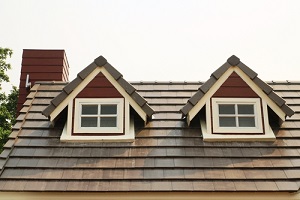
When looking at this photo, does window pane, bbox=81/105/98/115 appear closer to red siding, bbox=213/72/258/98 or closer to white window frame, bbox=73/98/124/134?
white window frame, bbox=73/98/124/134

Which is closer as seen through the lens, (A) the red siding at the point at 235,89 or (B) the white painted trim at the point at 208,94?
(B) the white painted trim at the point at 208,94

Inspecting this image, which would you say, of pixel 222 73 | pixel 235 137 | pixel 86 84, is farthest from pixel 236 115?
pixel 86 84

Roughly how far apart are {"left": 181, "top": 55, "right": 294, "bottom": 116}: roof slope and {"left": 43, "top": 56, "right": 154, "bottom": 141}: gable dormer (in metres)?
0.89

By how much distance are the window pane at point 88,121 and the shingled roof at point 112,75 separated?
0.63 m

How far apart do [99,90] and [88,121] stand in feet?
2.33

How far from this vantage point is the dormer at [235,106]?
25.2ft

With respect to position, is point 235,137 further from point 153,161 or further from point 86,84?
point 86,84

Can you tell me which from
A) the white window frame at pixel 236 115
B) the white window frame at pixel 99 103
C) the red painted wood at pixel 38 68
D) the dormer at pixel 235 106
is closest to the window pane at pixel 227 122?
the dormer at pixel 235 106

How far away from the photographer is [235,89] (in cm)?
795

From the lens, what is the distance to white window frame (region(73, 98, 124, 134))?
7.67 m

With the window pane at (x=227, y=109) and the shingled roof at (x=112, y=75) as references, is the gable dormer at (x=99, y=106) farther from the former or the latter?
the window pane at (x=227, y=109)

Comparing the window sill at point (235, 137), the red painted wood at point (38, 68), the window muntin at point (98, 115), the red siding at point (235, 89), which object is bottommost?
the window sill at point (235, 137)

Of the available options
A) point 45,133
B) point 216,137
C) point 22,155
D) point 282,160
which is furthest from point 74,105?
point 282,160

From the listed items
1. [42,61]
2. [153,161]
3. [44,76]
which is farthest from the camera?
[42,61]
